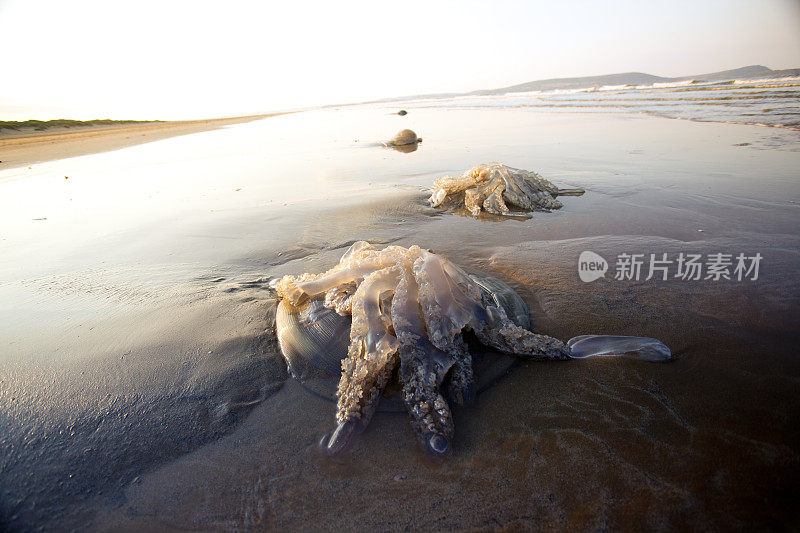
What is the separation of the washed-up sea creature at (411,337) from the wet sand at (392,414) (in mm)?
87

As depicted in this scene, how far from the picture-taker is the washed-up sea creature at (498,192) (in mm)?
4359

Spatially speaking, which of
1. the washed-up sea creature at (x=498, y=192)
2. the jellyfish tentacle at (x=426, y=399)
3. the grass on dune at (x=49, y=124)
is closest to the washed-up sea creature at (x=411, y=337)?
the jellyfish tentacle at (x=426, y=399)

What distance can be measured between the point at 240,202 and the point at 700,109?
1415cm

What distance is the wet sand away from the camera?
1.32 m

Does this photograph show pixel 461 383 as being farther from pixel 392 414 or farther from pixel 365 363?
pixel 365 363

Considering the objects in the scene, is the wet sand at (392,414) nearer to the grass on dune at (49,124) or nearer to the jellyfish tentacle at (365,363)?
the jellyfish tentacle at (365,363)

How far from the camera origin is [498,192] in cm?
444

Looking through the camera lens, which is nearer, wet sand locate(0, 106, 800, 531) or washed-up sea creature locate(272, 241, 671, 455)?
wet sand locate(0, 106, 800, 531)

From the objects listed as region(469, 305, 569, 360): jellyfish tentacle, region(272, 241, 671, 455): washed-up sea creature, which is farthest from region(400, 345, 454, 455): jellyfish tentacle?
region(469, 305, 569, 360): jellyfish tentacle

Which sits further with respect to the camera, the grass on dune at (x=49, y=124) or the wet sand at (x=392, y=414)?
the grass on dune at (x=49, y=124)

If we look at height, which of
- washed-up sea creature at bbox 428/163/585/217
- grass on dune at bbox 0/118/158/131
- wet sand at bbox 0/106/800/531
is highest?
grass on dune at bbox 0/118/158/131

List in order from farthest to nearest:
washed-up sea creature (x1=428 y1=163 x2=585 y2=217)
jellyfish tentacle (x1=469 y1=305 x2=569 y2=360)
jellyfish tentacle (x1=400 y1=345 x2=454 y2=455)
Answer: washed-up sea creature (x1=428 y1=163 x2=585 y2=217), jellyfish tentacle (x1=469 y1=305 x2=569 y2=360), jellyfish tentacle (x1=400 y1=345 x2=454 y2=455)

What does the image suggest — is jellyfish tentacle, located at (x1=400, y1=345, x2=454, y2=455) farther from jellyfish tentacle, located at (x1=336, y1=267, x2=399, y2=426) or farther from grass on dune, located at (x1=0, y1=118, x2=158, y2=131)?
grass on dune, located at (x1=0, y1=118, x2=158, y2=131)

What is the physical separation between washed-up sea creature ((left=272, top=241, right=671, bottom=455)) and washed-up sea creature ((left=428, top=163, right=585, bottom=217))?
230cm
